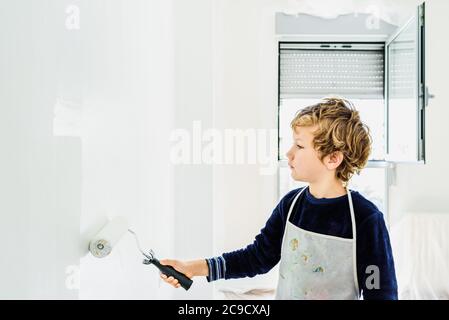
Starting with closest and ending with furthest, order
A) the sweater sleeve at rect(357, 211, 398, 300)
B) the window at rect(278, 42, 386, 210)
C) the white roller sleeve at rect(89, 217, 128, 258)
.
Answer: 1. the white roller sleeve at rect(89, 217, 128, 258)
2. the sweater sleeve at rect(357, 211, 398, 300)
3. the window at rect(278, 42, 386, 210)

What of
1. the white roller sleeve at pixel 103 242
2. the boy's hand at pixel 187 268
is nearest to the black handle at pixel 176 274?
the boy's hand at pixel 187 268

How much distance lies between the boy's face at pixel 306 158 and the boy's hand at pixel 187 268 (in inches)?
8.2

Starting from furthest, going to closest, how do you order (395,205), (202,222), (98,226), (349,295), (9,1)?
(395,205) < (202,222) < (349,295) < (98,226) < (9,1)

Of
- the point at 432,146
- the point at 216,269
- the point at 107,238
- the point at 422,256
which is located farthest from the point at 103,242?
the point at 422,256

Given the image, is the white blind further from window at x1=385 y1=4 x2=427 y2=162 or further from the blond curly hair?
the blond curly hair

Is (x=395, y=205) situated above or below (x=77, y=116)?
below

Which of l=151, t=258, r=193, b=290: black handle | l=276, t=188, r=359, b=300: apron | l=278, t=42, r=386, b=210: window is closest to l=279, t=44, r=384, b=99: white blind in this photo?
l=278, t=42, r=386, b=210: window

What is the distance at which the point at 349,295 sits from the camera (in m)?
0.52

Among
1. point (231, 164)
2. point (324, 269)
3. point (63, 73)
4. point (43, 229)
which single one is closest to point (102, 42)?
point (63, 73)

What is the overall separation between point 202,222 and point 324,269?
35cm

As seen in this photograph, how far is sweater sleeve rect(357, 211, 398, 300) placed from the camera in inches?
18.8

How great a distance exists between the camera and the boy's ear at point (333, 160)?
1.81 ft

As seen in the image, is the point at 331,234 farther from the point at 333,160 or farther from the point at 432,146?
the point at 432,146

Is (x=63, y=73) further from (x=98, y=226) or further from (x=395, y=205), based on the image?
(x=395, y=205)
